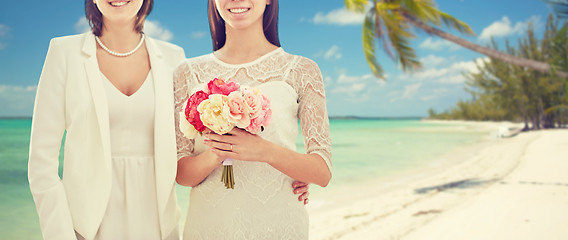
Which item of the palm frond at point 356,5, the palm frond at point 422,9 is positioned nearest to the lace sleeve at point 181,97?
the palm frond at point 422,9

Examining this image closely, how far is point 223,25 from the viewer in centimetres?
226

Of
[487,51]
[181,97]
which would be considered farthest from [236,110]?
[487,51]

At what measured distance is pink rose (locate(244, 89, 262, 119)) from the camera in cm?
158

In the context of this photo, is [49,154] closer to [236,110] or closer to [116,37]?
[116,37]

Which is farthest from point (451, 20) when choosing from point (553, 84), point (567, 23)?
point (553, 84)

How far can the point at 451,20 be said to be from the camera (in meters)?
11.1

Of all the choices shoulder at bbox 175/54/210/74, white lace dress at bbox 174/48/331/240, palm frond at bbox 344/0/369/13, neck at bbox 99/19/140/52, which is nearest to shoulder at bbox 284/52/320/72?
white lace dress at bbox 174/48/331/240

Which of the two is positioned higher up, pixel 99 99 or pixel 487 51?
pixel 487 51

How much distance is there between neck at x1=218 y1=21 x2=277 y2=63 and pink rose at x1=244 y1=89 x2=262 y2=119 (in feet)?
1.82

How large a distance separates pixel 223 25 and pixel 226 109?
2.78 ft

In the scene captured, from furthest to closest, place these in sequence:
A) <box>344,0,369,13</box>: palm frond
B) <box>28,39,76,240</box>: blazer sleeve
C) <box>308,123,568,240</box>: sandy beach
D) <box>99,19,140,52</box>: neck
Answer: <box>344,0,369,13</box>: palm frond < <box>308,123,568,240</box>: sandy beach < <box>99,19,140,52</box>: neck < <box>28,39,76,240</box>: blazer sleeve

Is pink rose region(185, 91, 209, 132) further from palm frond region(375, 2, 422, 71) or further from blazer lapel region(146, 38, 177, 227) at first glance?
palm frond region(375, 2, 422, 71)

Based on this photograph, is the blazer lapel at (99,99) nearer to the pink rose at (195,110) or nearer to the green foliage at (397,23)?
the pink rose at (195,110)

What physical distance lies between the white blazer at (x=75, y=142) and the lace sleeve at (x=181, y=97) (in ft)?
0.32
